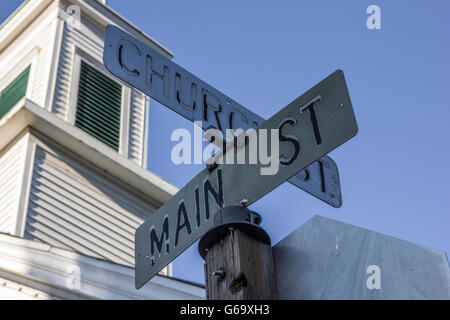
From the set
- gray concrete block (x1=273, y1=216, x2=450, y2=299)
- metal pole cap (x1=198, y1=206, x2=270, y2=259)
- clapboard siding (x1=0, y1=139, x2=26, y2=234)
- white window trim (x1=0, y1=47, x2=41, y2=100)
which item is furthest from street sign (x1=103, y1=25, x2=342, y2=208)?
white window trim (x1=0, y1=47, x2=41, y2=100)

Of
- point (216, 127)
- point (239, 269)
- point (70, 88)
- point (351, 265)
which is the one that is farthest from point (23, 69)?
point (351, 265)

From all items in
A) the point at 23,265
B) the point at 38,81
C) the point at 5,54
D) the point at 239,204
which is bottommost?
the point at 239,204

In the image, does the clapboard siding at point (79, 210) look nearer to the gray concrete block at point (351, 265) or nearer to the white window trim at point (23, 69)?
the white window trim at point (23, 69)

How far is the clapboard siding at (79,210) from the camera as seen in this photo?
959 cm

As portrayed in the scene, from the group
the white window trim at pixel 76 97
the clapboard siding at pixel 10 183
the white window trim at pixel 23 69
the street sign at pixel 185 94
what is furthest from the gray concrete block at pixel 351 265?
the white window trim at pixel 23 69

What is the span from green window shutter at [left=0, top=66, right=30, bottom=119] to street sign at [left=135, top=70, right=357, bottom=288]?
9659 millimetres

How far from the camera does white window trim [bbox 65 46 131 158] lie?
1130 cm

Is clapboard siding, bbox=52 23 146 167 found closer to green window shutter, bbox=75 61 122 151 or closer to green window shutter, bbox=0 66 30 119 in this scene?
green window shutter, bbox=75 61 122 151

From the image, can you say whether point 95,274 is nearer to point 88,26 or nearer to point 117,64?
point 117,64

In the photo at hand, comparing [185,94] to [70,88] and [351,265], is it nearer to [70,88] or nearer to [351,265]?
[351,265]

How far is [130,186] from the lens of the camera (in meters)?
11.2

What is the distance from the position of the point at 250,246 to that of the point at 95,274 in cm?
593
